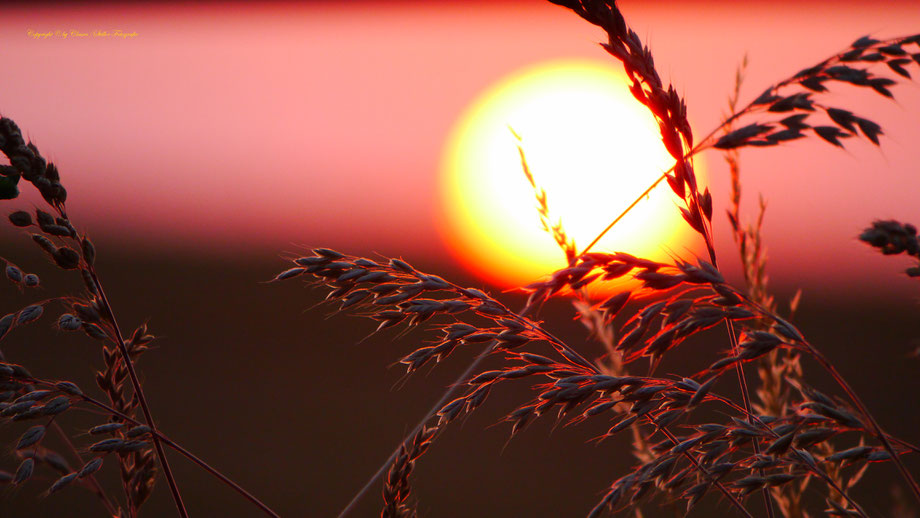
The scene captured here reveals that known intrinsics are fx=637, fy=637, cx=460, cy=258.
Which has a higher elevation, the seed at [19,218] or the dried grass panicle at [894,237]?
the dried grass panicle at [894,237]

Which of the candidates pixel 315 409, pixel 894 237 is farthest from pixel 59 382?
pixel 315 409

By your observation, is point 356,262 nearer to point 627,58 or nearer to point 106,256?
point 627,58

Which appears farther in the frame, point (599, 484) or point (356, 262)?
point (599, 484)

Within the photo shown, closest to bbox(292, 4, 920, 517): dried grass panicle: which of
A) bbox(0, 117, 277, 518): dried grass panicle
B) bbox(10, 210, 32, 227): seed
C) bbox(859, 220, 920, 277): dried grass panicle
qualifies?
bbox(859, 220, 920, 277): dried grass panicle

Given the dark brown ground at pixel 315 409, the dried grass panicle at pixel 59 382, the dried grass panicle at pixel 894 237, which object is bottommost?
the dark brown ground at pixel 315 409

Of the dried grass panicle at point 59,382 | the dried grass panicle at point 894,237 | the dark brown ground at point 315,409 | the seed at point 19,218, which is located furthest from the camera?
the dark brown ground at point 315,409

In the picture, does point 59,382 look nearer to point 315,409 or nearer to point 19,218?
point 19,218

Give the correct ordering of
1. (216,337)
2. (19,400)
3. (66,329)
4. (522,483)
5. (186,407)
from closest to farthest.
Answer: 1. (19,400)
2. (66,329)
3. (522,483)
4. (186,407)
5. (216,337)

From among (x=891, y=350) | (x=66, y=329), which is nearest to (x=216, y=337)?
(x=66, y=329)

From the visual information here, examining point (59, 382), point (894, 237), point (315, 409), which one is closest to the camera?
point (894, 237)

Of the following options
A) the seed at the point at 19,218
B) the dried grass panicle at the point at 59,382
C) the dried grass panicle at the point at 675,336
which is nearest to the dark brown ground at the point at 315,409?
the dried grass panicle at the point at 59,382

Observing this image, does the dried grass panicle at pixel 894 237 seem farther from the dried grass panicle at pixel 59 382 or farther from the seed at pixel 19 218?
the seed at pixel 19 218
